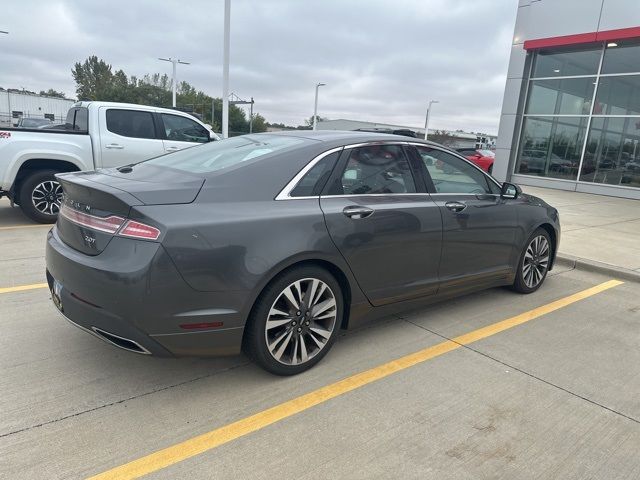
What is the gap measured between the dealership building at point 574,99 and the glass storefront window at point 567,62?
0.03 meters

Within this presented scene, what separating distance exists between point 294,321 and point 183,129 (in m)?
6.69

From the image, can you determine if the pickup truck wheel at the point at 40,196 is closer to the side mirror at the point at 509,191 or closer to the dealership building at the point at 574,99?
the side mirror at the point at 509,191

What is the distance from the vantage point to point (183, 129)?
8.80 metres

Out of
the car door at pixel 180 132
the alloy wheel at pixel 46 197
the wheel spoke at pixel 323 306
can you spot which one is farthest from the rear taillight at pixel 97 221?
the car door at pixel 180 132

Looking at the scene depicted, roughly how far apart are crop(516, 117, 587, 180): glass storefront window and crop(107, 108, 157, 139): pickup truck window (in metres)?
14.1

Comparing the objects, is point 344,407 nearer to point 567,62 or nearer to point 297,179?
point 297,179

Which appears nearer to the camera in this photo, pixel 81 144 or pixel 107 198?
pixel 107 198

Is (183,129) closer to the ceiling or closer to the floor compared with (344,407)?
closer to the ceiling

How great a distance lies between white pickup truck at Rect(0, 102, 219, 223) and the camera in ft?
22.9

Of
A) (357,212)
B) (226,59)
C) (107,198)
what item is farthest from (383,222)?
(226,59)

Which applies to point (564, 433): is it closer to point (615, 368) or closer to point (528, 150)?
point (615, 368)

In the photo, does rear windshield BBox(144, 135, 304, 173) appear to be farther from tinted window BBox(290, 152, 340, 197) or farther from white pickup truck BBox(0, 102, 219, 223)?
white pickup truck BBox(0, 102, 219, 223)

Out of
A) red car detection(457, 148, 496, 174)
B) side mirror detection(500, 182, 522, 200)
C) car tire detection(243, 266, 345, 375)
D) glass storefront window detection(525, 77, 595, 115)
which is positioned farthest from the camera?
red car detection(457, 148, 496, 174)

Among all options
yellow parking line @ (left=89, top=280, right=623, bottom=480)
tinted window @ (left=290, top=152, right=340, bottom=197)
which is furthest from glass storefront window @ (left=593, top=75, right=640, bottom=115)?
tinted window @ (left=290, top=152, right=340, bottom=197)
